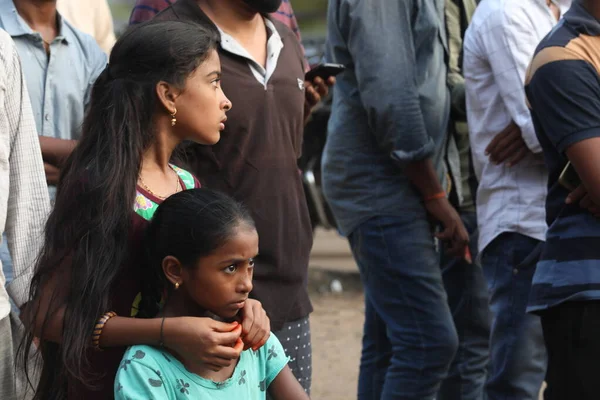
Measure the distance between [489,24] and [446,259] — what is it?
1054 mm

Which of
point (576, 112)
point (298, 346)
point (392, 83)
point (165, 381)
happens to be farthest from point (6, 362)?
point (392, 83)

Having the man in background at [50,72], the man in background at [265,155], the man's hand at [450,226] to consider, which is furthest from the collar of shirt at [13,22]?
the man's hand at [450,226]

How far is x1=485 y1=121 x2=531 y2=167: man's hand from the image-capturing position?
3.64m

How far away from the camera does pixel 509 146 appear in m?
3.65

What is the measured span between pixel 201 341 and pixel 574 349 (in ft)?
3.79

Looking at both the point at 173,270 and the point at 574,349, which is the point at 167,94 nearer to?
the point at 173,270

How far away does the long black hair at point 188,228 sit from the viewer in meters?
2.37

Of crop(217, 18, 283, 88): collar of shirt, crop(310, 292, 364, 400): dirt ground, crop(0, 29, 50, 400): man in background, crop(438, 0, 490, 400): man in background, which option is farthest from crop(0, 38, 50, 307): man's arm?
crop(310, 292, 364, 400): dirt ground

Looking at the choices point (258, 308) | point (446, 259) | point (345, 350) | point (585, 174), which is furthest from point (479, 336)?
point (345, 350)

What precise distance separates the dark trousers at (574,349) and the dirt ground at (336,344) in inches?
110

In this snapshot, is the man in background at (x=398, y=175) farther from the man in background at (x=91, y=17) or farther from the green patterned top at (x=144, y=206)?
the green patterned top at (x=144, y=206)

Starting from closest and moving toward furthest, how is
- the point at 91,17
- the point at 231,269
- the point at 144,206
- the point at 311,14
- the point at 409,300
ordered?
the point at 231,269 → the point at 144,206 → the point at 409,300 → the point at 91,17 → the point at 311,14

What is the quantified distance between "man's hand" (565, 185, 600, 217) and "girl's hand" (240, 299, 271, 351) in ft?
3.30

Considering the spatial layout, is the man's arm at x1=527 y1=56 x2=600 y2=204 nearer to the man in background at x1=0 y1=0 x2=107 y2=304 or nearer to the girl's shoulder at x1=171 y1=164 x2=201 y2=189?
the girl's shoulder at x1=171 y1=164 x2=201 y2=189
